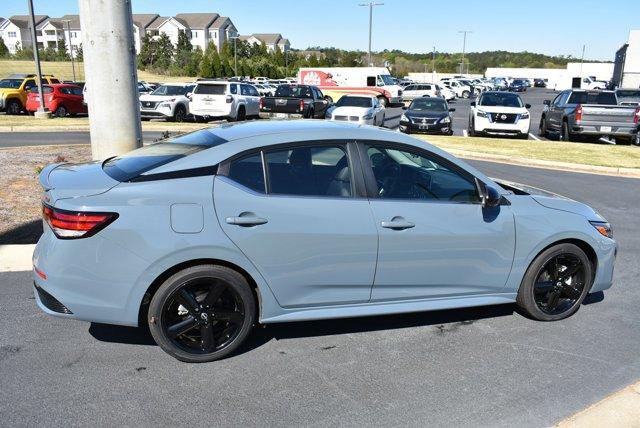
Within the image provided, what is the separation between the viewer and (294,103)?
969 inches

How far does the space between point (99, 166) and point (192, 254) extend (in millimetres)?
1203

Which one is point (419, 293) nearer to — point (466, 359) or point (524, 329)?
point (466, 359)

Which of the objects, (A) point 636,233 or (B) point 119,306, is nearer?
(B) point 119,306

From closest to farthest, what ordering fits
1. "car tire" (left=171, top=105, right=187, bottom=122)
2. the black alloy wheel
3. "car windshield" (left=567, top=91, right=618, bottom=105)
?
the black alloy wheel
"car windshield" (left=567, top=91, right=618, bottom=105)
"car tire" (left=171, top=105, right=187, bottom=122)

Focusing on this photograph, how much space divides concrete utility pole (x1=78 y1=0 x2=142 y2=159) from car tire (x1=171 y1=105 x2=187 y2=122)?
16101mm

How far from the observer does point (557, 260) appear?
4.70 meters

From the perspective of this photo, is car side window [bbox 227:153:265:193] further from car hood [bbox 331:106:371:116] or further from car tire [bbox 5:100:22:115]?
car tire [bbox 5:100:22:115]

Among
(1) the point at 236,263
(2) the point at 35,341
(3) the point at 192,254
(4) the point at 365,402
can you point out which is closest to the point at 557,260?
(4) the point at 365,402

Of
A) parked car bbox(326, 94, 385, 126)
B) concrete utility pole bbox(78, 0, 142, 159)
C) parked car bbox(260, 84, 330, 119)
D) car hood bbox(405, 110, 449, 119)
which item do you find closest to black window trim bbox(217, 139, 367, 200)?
concrete utility pole bbox(78, 0, 142, 159)

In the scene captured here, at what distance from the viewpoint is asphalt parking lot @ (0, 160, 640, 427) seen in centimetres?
334

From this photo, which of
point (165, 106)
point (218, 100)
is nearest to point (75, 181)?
point (218, 100)

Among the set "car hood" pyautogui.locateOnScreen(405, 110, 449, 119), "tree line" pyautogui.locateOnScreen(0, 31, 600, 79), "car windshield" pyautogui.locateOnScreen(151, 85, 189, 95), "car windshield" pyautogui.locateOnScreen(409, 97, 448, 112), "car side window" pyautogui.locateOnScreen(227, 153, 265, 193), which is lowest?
"car hood" pyautogui.locateOnScreen(405, 110, 449, 119)

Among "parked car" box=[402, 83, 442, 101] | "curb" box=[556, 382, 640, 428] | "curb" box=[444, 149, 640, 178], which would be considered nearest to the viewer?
"curb" box=[556, 382, 640, 428]

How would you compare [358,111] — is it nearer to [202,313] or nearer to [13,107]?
[13,107]
